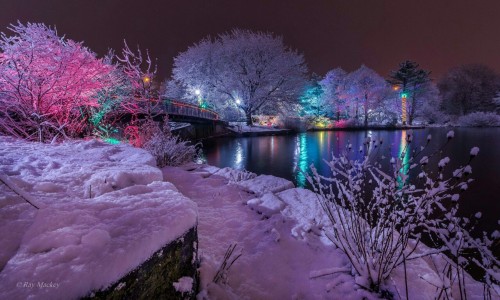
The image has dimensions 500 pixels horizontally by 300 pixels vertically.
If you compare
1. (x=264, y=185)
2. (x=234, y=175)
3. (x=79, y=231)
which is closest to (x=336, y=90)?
(x=234, y=175)

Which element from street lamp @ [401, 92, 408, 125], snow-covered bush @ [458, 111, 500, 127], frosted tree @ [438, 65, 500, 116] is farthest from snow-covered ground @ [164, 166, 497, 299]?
frosted tree @ [438, 65, 500, 116]

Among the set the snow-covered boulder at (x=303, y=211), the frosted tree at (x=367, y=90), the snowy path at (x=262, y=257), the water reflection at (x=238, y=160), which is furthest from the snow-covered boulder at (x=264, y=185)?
the frosted tree at (x=367, y=90)

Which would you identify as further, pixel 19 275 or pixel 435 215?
pixel 435 215

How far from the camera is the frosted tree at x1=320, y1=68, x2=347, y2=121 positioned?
41969 mm

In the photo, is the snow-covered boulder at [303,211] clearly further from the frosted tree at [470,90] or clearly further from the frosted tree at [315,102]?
the frosted tree at [470,90]

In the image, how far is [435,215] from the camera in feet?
19.3

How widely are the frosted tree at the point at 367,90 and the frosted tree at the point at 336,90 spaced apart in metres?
1.40

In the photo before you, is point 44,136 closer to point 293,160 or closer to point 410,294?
point 410,294

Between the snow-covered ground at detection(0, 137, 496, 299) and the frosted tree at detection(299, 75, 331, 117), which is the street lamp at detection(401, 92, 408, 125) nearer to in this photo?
the frosted tree at detection(299, 75, 331, 117)

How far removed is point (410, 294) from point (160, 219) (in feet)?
8.27

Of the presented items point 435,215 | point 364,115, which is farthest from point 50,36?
point 364,115

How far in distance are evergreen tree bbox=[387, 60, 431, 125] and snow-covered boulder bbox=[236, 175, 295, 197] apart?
45.8 meters

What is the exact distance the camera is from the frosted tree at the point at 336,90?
41969 mm

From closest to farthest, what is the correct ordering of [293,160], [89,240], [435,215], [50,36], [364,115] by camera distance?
[89,240], [435,215], [50,36], [293,160], [364,115]
